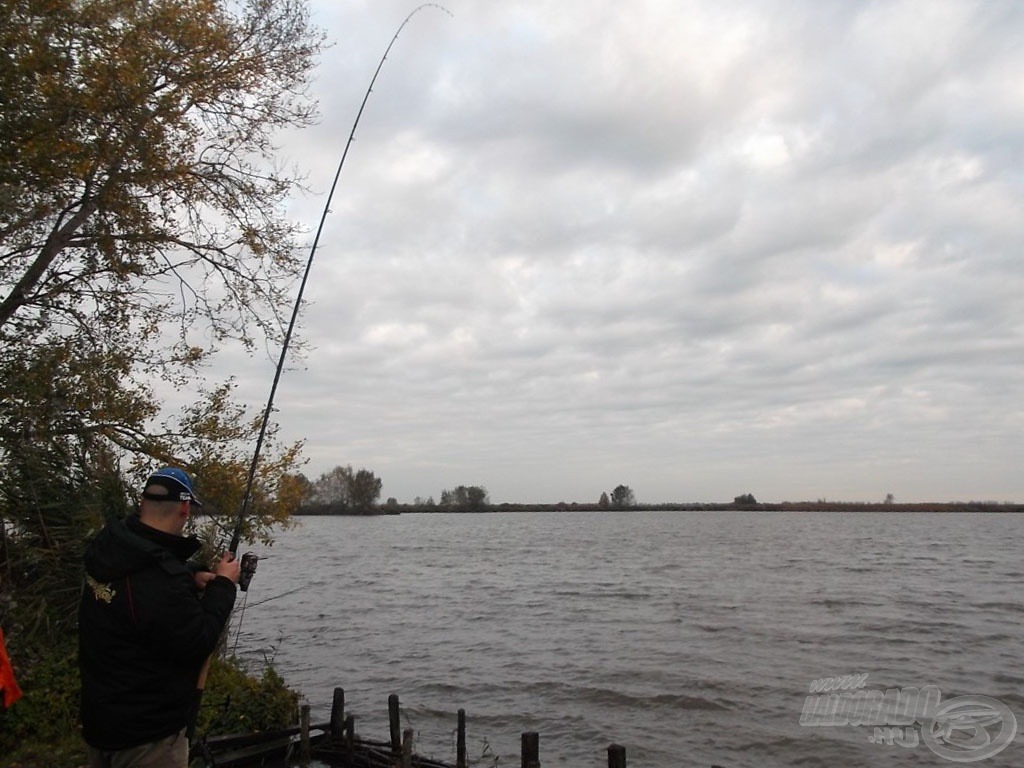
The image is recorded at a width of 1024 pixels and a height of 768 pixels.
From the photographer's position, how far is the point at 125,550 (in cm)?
388

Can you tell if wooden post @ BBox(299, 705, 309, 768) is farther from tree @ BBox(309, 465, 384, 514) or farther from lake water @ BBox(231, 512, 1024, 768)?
tree @ BBox(309, 465, 384, 514)

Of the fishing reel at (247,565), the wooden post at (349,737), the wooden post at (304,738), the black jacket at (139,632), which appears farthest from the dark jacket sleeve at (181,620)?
the wooden post at (349,737)

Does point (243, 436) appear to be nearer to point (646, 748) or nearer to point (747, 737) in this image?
point (646, 748)

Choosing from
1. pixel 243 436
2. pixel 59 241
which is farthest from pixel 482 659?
pixel 59 241

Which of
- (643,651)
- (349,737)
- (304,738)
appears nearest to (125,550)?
(304,738)

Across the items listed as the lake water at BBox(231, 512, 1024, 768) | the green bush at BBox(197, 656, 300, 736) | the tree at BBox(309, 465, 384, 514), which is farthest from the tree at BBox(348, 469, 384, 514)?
the green bush at BBox(197, 656, 300, 736)

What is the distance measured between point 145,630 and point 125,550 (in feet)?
1.31

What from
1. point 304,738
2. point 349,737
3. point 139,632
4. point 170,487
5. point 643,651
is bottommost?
point 643,651

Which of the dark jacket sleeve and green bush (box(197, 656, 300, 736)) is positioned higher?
the dark jacket sleeve

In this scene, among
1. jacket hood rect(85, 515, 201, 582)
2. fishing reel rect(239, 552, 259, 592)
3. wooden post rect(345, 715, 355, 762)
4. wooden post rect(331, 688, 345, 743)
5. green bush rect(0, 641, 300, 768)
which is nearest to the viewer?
jacket hood rect(85, 515, 201, 582)

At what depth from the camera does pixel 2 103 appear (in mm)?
9094

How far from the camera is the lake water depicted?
14.2 m

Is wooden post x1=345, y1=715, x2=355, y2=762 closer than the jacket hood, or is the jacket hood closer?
the jacket hood

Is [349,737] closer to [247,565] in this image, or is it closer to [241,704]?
[241,704]
